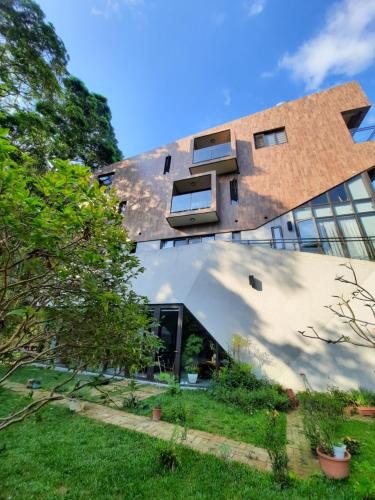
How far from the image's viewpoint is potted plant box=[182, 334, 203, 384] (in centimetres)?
803

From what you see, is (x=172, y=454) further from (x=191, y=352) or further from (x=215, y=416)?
(x=191, y=352)

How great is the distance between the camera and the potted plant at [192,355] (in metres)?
8.03

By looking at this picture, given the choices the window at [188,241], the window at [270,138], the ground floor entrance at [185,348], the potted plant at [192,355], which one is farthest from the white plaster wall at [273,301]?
the window at [270,138]

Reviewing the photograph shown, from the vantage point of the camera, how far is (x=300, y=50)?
1117cm

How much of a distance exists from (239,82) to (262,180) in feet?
22.1

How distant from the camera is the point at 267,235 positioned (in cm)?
1104

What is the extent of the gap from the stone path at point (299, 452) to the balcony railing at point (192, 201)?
9.79m

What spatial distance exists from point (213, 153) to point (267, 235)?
6.30m

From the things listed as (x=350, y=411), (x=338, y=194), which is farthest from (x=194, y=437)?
(x=338, y=194)

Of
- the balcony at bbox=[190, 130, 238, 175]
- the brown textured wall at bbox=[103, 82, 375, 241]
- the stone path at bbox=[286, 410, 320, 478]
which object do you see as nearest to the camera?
the stone path at bbox=[286, 410, 320, 478]

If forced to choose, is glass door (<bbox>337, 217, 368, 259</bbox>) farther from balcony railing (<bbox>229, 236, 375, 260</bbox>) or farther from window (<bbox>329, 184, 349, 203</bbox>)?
window (<bbox>329, 184, 349, 203</bbox>)

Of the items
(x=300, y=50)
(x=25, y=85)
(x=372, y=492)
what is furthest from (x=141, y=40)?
(x=372, y=492)

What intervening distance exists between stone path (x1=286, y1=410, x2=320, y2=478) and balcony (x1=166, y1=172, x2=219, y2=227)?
9.39 meters

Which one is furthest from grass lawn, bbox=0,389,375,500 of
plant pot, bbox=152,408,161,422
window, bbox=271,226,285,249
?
window, bbox=271,226,285,249
